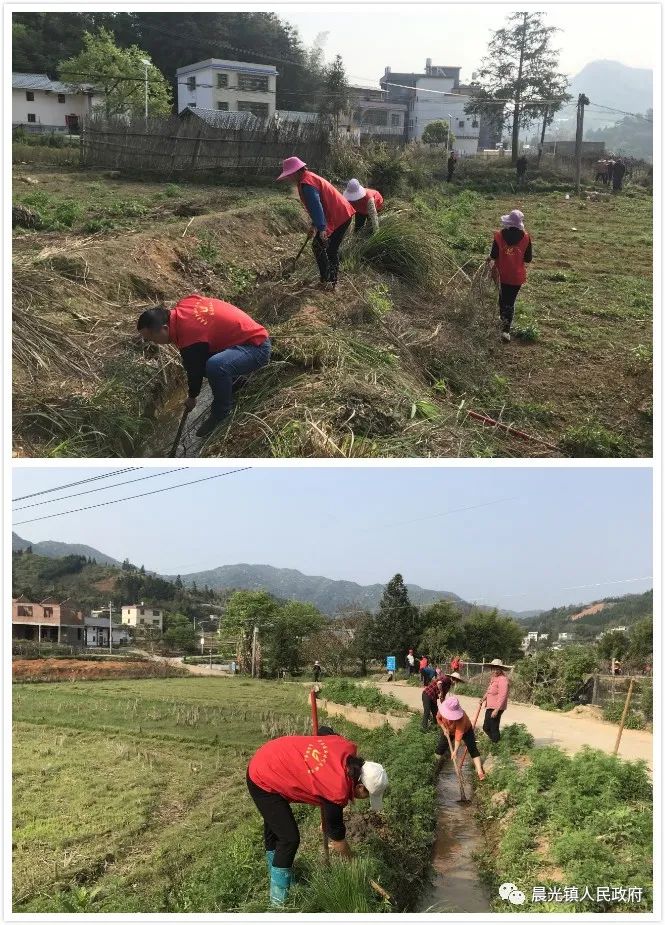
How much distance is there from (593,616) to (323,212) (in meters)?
6.51

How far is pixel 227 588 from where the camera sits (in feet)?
25.3

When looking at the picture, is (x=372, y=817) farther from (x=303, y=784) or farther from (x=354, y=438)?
(x=354, y=438)

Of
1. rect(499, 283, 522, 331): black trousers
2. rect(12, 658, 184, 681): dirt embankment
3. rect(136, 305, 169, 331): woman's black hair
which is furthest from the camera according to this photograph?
rect(12, 658, 184, 681): dirt embankment

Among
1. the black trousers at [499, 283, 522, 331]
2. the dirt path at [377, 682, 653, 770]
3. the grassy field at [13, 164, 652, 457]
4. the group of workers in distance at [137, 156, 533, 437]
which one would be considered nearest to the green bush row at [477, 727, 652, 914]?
the dirt path at [377, 682, 653, 770]

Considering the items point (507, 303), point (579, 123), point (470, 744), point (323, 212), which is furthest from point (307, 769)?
point (579, 123)

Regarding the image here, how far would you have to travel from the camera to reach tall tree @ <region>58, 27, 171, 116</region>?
20.3 meters

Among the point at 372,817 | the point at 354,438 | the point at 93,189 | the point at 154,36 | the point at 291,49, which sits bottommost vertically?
the point at 372,817

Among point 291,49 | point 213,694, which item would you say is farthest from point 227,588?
point 291,49

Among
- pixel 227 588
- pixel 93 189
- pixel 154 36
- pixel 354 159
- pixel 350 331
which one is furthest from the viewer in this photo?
pixel 154 36

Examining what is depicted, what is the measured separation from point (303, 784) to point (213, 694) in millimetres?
5530

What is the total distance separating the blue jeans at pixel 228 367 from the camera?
15.1 ft

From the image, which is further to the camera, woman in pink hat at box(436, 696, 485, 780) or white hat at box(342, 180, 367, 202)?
white hat at box(342, 180, 367, 202)

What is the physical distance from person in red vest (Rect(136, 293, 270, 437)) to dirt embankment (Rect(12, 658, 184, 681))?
22.9 feet

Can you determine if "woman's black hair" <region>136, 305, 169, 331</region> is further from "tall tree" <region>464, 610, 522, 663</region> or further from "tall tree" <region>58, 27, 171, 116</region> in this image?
"tall tree" <region>58, 27, 171, 116</region>
